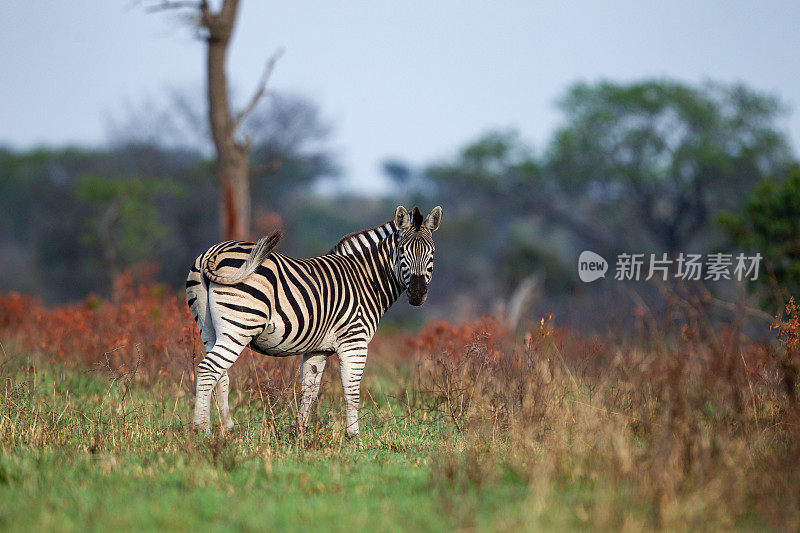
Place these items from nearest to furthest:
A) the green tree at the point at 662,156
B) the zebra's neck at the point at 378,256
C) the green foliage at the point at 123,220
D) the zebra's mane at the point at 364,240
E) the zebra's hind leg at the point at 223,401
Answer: the zebra's hind leg at the point at 223,401 → the zebra's neck at the point at 378,256 → the zebra's mane at the point at 364,240 → the green foliage at the point at 123,220 → the green tree at the point at 662,156

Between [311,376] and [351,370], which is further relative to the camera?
[311,376]

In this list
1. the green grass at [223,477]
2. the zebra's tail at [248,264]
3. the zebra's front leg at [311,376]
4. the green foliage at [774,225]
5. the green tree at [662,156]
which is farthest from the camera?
the green tree at [662,156]

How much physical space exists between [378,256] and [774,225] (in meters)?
9.48

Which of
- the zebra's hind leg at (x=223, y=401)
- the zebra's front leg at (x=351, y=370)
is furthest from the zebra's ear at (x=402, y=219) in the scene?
the zebra's hind leg at (x=223, y=401)

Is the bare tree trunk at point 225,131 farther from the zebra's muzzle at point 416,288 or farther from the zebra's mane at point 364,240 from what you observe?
the zebra's muzzle at point 416,288

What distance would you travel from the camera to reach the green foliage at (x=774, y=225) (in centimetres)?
1334

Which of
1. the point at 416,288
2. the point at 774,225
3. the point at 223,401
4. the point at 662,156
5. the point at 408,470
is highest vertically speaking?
the point at 662,156

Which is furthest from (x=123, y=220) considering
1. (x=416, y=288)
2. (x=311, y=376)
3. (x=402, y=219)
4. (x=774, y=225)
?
(x=416, y=288)

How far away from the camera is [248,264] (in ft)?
20.0

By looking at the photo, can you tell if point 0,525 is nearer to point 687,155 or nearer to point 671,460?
point 671,460

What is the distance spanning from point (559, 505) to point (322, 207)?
1768 inches

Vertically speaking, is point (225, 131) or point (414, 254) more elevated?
point (225, 131)

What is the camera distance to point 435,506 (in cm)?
448

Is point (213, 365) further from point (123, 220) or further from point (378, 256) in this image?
point (123, 220)
